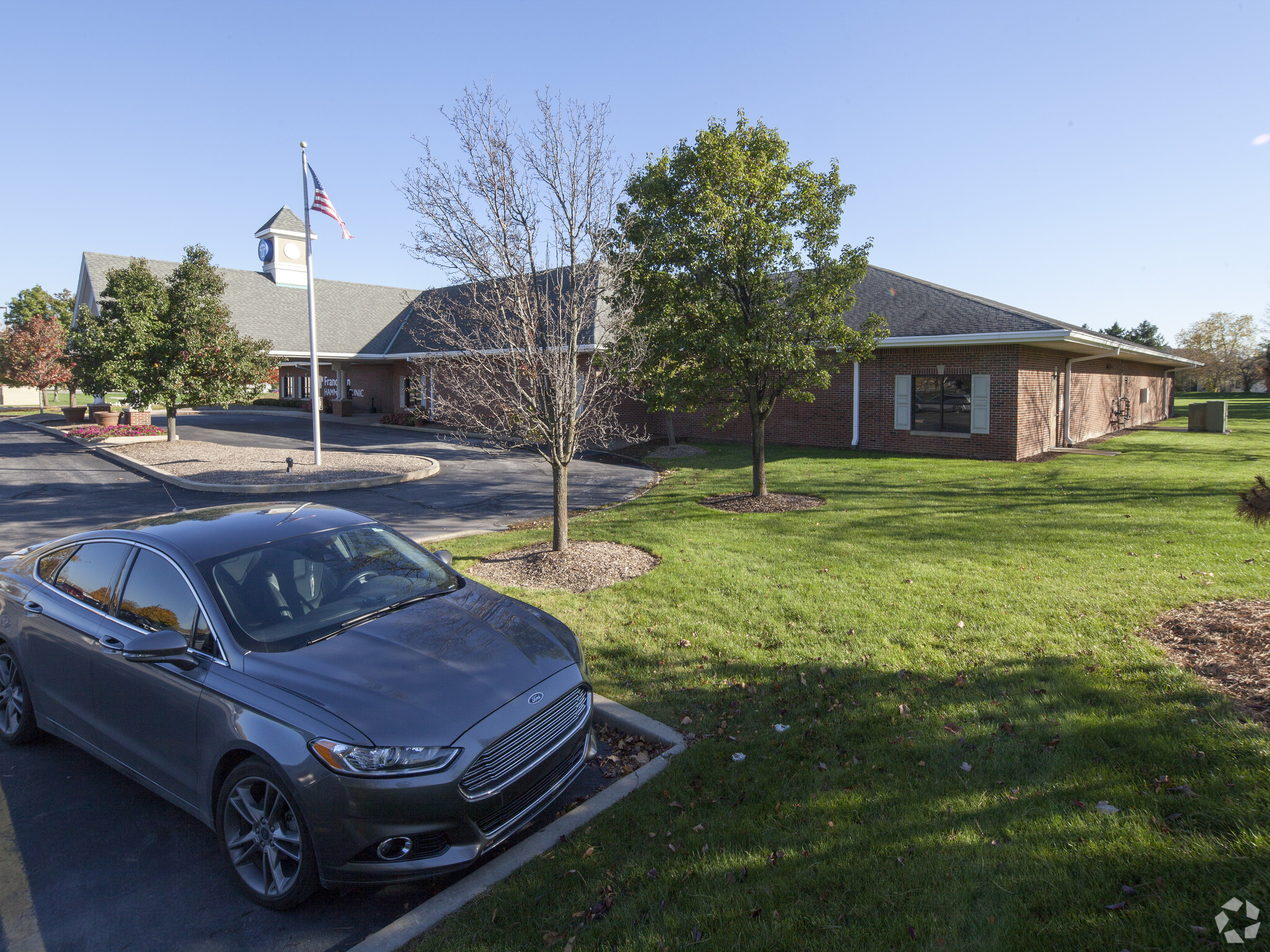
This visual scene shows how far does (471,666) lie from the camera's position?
3.67 metres

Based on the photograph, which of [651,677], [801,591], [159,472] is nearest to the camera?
[651,677]

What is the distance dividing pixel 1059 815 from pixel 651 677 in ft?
9.04

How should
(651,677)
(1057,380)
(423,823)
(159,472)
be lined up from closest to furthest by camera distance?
(423,823)
(651,677)
(159,472)
(1057,380)

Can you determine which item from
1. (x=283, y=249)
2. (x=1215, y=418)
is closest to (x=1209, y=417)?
(x=1215, y=418)

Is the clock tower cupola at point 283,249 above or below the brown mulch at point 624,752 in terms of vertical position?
above

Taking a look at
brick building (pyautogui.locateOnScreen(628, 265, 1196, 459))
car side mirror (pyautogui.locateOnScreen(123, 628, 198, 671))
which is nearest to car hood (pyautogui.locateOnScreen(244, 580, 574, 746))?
car side mirror (pyautogui.locateOnScreen(123, 628, 198, 671))

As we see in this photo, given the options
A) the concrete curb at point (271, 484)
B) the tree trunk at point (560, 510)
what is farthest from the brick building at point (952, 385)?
the tree trunk at point (560, 510)

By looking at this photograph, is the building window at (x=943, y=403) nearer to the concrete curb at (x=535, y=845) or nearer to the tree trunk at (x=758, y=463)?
the tree trunk at (x=758, y=463)

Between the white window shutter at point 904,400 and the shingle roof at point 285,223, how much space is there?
3158 centimetres

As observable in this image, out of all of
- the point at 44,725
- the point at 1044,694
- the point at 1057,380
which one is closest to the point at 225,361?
the point at 44,725

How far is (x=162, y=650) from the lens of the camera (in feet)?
11.7

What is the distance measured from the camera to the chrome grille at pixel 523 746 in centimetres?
329

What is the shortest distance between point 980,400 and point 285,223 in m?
35.6

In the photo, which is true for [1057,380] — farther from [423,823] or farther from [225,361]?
[225,361]
